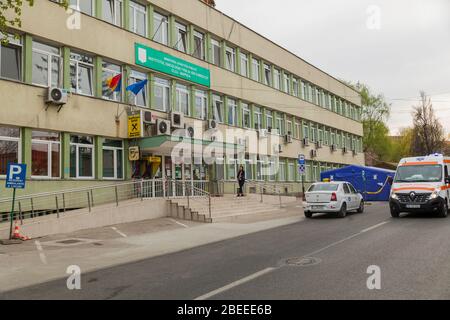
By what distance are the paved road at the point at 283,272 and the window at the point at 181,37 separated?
52.8 feet

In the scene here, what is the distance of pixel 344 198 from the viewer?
61.7 feet

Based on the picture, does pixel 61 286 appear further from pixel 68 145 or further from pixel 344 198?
pixel 344 198

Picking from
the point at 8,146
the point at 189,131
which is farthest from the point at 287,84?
the point at 8,146

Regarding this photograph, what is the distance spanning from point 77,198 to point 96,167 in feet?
6.09

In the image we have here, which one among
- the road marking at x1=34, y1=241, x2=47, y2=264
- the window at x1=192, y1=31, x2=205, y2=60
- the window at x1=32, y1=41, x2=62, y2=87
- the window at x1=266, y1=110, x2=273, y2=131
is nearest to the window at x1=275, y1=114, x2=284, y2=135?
the window at x1=266, y1=110, x2=273, y2=131

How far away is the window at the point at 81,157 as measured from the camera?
18609 millimetres

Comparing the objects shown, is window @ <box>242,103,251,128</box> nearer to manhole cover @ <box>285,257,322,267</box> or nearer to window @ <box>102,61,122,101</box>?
window @ <box>102,61,122,101</box>

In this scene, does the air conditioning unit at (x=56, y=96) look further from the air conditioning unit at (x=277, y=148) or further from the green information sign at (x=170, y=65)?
the air conditioning unit at (x=277, y=148)

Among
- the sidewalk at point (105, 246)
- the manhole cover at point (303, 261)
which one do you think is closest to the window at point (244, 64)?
the sidewalk at point (105, 246)

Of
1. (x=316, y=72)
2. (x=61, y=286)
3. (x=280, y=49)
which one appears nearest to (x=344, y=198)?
(x=61, y=286)

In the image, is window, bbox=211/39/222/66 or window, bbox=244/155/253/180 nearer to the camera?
window, bbox=211/39/222/66

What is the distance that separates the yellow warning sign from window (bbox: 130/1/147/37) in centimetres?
484

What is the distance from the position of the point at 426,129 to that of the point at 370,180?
30.4 meters

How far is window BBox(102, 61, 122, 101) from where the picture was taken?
64.8ft
